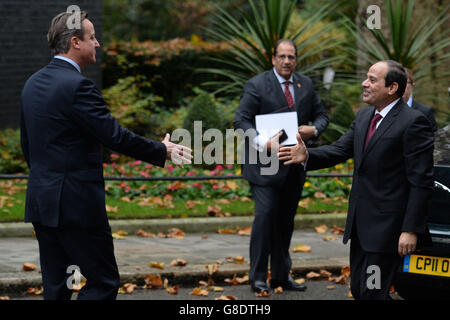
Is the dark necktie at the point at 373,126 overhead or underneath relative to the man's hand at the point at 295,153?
overhead

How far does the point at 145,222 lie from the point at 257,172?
8.71ft

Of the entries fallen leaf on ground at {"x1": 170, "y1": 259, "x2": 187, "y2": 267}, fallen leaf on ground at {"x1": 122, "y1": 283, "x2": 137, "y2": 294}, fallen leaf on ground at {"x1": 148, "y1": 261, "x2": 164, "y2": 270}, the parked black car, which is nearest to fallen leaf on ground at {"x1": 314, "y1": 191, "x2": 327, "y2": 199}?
fallen leaf on ground at {"x1": 170, "y1": 259, "x2": 187, "y2": 267}

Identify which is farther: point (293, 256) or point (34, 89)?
point (293, 256)

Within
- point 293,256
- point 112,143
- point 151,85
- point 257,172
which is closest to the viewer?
point 112,143

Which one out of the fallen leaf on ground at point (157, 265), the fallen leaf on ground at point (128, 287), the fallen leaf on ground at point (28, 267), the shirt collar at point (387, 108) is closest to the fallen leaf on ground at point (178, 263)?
the fallen leaf on ground at point (157, 265)

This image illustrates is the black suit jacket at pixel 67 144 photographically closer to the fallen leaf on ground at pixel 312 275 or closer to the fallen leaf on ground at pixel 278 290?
the fallen leaf on ground at pixel 278 290

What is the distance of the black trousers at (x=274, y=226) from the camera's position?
267 inches

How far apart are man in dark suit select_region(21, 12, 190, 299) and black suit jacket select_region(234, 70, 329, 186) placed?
7.56 feet

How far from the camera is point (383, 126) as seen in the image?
490 centimetres
